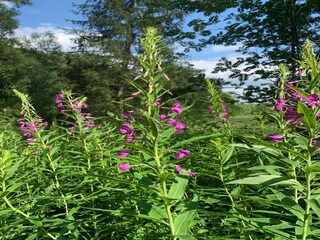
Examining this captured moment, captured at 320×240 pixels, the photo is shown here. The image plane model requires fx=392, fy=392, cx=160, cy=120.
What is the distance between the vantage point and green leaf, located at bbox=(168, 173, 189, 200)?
6.41ft

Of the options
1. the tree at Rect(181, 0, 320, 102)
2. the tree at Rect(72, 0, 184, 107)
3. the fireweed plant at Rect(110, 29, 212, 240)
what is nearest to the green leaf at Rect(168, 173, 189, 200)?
the fireweed plant at Rect(110, 29, 212, 240)

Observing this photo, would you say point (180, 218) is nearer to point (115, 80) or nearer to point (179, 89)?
point (179, 89)

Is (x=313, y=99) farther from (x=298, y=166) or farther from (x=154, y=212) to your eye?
(x=154, y=212)

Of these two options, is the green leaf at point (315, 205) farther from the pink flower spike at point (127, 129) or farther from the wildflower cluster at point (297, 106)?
the pink flower spike at point (127, 129)

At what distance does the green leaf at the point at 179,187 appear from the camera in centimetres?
196

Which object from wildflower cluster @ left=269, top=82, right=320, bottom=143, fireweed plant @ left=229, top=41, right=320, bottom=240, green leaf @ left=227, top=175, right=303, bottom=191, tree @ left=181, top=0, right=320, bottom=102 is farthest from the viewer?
tree @ left=181, top=0, right=320, bottom=102

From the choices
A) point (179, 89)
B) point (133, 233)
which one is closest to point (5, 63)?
point (179, 89)

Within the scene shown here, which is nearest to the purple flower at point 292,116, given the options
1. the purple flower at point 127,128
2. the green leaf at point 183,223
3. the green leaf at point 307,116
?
the green leaf at point 307,116

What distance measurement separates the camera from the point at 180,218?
1965 mm

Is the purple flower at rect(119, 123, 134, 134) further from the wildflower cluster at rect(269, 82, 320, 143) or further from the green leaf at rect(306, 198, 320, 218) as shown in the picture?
the green leaf at rect(306, 198, 320, 218)

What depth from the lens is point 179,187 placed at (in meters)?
2.01

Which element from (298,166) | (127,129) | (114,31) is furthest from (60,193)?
(114,31)

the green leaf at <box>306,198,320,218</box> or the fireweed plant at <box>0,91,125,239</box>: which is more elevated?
the green leaf at <box>306,198,320,218</box>

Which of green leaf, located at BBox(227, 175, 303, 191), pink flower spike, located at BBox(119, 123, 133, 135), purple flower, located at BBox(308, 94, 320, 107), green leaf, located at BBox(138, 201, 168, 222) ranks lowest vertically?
green leaf, located at BBox(138, 201, 168, 222)
